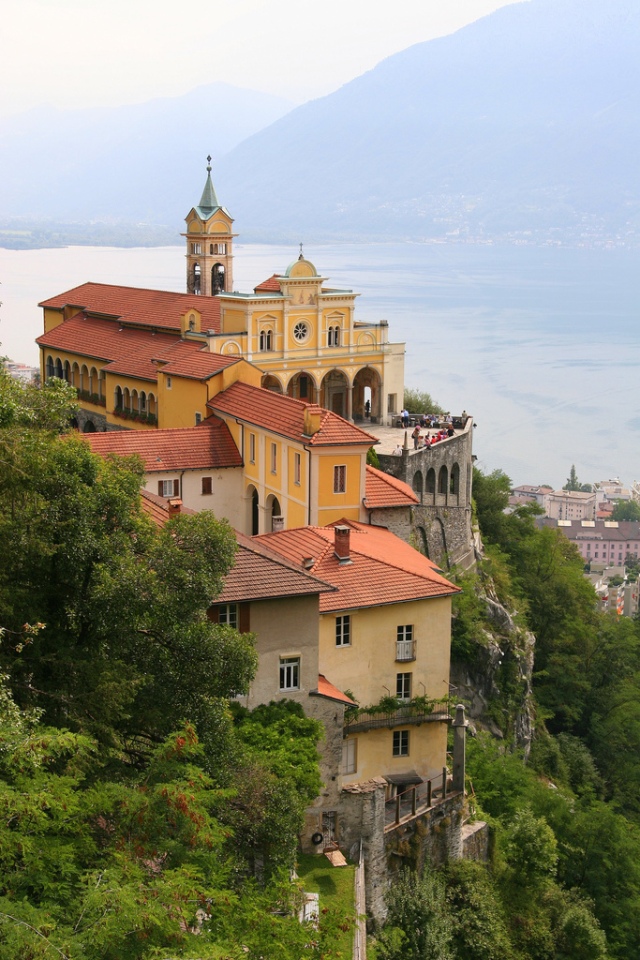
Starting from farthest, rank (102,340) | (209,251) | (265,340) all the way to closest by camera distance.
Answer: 1. (209,251)
2. (102,340)
3. (265,340)

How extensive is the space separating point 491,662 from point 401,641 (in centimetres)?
1617

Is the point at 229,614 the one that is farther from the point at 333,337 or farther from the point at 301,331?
the point at 333,337

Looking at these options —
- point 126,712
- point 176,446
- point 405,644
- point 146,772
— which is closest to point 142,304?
point 176,446

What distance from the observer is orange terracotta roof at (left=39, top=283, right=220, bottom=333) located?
52500 mm

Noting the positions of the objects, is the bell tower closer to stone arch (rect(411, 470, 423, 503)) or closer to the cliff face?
stone arch (rect(411, 470, 423, 503))

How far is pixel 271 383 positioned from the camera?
49562 mm

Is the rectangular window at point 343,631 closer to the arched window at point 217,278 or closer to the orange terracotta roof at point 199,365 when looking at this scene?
the orange terracotta roof at point 199,365

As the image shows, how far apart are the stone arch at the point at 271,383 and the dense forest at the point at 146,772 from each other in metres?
24.9

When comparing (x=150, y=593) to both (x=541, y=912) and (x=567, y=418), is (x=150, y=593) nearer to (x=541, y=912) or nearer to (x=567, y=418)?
(x=541, y=912)

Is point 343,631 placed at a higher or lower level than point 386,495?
lower

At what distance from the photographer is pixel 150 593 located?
1744cm

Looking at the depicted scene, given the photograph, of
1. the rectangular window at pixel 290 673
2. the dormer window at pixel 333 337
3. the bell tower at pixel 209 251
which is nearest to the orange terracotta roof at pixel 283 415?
the dormer window at pixel 333 337

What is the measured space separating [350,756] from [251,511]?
1545 cm

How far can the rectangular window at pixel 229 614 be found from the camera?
21.9m
